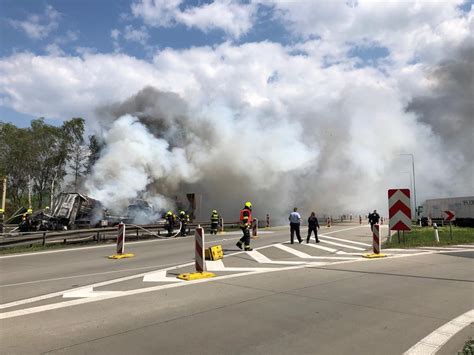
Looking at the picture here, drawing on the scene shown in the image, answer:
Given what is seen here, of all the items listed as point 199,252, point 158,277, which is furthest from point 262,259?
point 158,277

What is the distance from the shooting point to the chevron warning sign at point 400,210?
41.4 feet

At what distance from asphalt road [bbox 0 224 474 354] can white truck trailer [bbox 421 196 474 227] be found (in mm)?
31618

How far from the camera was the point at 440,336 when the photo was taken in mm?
4555

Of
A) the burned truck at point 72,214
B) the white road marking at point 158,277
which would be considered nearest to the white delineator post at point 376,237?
the white road marking at point 158,277

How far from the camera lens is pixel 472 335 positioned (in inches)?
182

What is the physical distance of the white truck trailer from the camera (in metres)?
37.8

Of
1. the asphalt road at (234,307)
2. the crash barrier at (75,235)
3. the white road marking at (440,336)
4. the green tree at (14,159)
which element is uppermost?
the green tree at (14,159)

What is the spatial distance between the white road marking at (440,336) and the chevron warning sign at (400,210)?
7.42 metres

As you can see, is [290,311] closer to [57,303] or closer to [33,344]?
[33,344]

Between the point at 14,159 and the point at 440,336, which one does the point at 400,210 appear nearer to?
the point at 440,336

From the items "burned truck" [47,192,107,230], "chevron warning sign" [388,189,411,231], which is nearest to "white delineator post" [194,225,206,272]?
"chevron warning sign" [388,189,411,231]

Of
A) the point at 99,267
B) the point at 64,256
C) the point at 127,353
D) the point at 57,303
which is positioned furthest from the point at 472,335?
the point at 64,256

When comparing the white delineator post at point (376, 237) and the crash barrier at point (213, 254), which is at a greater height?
the white delineator post at point (376, 237)

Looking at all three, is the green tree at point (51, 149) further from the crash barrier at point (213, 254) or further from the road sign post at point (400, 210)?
the road sign post at point (400, 210)
